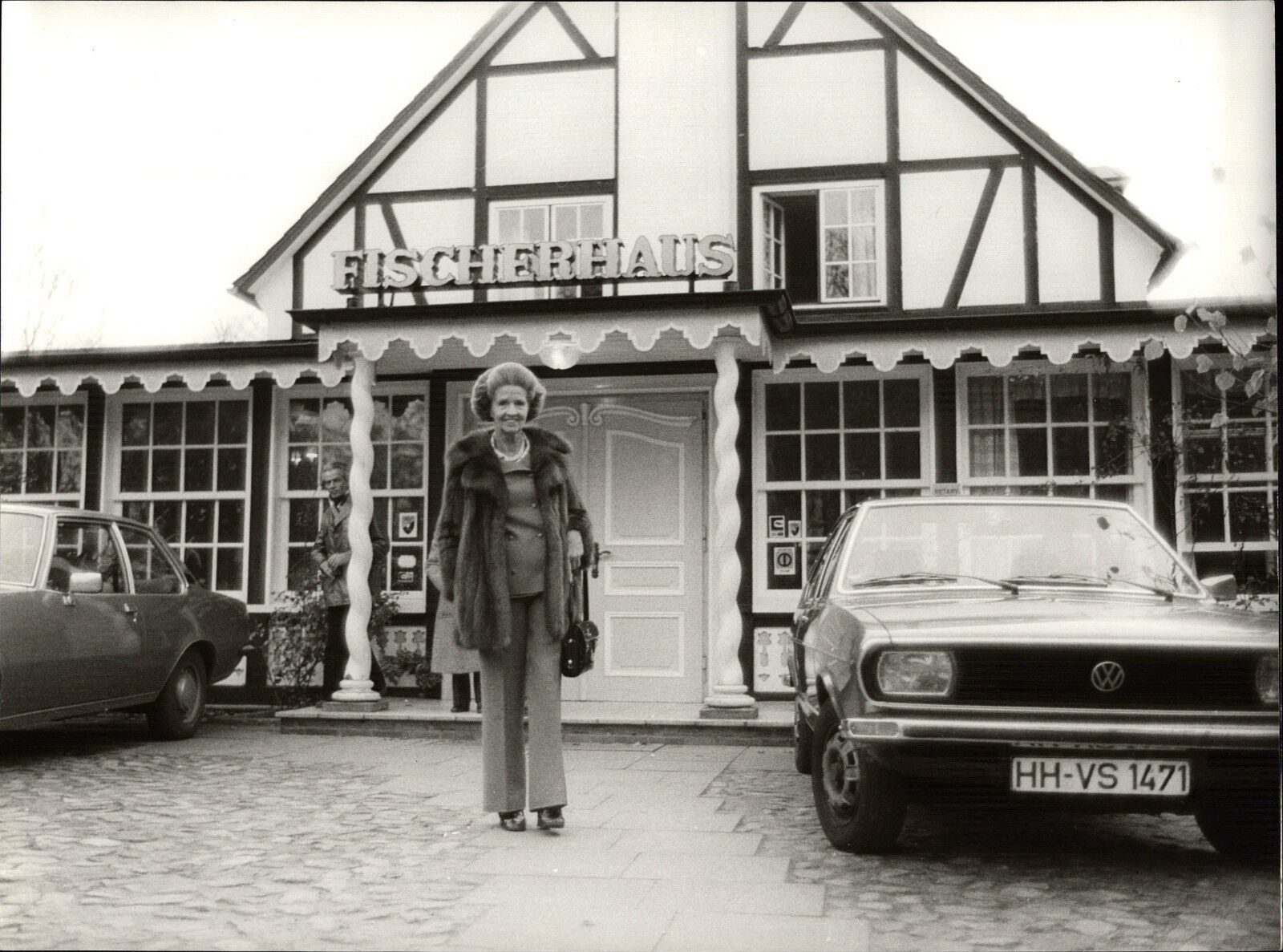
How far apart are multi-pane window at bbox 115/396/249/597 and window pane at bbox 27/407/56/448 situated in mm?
773

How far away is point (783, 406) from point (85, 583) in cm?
600

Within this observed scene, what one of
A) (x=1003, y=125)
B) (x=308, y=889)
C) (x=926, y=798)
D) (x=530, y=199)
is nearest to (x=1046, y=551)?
(x=926, y=798)

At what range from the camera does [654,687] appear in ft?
35.0

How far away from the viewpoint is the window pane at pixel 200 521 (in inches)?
468

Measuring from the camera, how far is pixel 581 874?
461 cm

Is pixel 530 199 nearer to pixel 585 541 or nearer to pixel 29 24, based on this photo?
pixel 29 24

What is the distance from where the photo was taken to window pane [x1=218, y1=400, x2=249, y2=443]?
11891mm

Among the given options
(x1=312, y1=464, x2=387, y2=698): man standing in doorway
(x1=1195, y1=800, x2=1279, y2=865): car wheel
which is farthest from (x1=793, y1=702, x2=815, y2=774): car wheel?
(x1=312, y1=464, x2=387, y2=698): man standing in doorway

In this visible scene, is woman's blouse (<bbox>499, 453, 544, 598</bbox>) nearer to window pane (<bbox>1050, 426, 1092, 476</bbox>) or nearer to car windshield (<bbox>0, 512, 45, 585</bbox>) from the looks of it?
car windshield (<bbox>0, 512, 45, 585</bbox>)

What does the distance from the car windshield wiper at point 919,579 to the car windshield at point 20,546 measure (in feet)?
16.8

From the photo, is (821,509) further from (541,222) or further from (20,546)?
(20,546)

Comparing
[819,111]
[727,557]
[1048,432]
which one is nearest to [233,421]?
→ [727,557]

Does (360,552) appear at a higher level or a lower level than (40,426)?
lower

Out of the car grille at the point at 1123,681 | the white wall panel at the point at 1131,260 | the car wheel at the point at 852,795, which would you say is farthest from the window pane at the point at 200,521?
the car grille at the point at 1123,681
